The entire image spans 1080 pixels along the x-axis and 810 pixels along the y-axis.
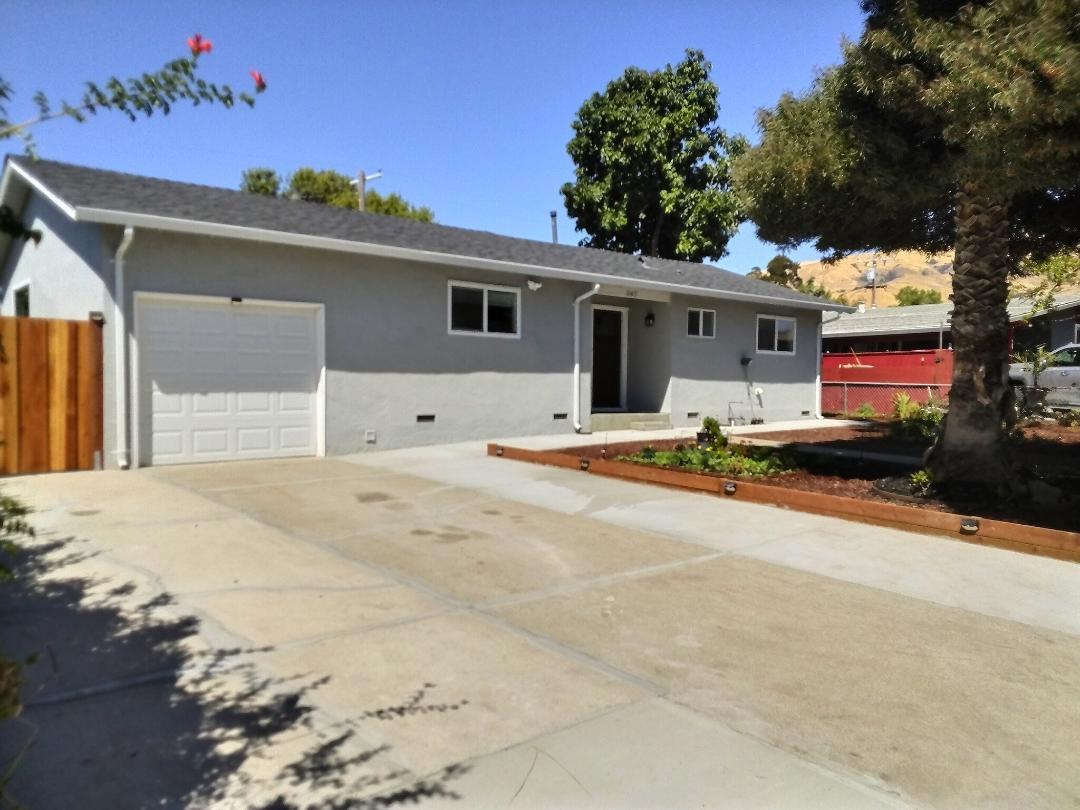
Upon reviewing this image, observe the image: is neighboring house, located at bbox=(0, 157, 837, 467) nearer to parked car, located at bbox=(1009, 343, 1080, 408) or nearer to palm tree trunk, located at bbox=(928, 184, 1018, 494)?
palm tree trunk, located at bbox=(928, 184, 1018, 494)

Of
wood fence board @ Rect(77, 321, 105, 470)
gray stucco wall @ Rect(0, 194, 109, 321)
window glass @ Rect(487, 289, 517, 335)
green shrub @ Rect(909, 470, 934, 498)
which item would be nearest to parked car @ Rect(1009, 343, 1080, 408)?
green shrub @ Rect(909, 470, 934, 498)

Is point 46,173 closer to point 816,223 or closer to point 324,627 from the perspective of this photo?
point 324,627

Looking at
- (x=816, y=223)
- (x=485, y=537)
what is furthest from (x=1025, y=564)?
(x=816, y=223)

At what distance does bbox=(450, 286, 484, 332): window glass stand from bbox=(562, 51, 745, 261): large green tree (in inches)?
666

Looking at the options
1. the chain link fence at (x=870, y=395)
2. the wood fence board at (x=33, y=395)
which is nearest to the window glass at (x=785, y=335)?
the chain link fence at (x=870, y=395)

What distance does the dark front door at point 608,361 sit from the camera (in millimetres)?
17125

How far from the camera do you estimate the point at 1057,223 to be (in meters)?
9.67

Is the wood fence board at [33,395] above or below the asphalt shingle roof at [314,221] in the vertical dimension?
below

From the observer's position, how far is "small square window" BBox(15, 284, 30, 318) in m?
12.9

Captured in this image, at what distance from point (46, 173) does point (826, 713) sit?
12.1 meters

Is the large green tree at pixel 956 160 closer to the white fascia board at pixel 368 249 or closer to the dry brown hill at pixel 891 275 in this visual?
the white fascia board at pixel 368 249

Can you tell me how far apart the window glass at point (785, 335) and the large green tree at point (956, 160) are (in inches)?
328

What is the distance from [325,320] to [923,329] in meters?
22.7

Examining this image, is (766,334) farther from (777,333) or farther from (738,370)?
(738,370)
